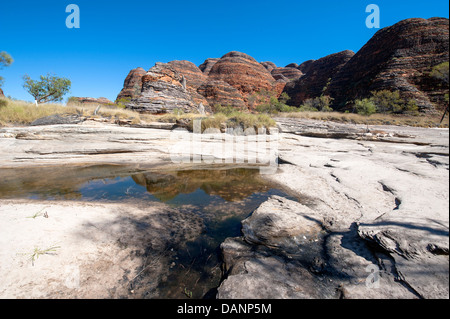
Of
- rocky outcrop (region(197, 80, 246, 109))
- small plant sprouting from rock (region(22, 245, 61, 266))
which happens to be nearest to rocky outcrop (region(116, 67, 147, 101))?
rocky outcrop (region(197, 80, 246, 109))

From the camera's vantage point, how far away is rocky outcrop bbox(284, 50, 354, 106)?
50388 mm

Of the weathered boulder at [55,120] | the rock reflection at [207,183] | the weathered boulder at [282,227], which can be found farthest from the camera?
the weathered boulder at [55,120]

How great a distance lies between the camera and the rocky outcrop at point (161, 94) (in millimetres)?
12781

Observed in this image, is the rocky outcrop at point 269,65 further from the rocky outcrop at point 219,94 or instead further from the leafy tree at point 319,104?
the leafy tree at point 319,104

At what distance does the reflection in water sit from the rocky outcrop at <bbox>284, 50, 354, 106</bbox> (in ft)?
182

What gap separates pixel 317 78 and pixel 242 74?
23908 mm

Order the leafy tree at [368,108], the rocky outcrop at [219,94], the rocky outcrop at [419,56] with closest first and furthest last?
1. the rocky outcrop at [419,56]
2. the leafy tree at [368,108]
3. the rocky outcrop at [219,94]

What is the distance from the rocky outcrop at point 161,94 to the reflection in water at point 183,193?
8.31 meters

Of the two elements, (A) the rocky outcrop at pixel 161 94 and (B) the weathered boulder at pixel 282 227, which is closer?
(B) the weathered boulder at pixel 282 227

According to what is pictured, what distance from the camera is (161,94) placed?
546 inches

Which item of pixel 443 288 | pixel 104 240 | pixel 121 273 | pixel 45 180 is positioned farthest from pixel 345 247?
pixel 45 180

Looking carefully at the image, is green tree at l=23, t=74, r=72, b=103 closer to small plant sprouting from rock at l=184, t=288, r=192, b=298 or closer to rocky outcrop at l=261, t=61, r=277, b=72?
small plant sprouting from rock at l=184, t=288, r=192, b=298

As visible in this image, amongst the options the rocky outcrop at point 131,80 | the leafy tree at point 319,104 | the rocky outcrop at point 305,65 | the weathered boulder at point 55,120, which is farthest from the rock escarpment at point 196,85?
the rocky outcrop at point 305,65
